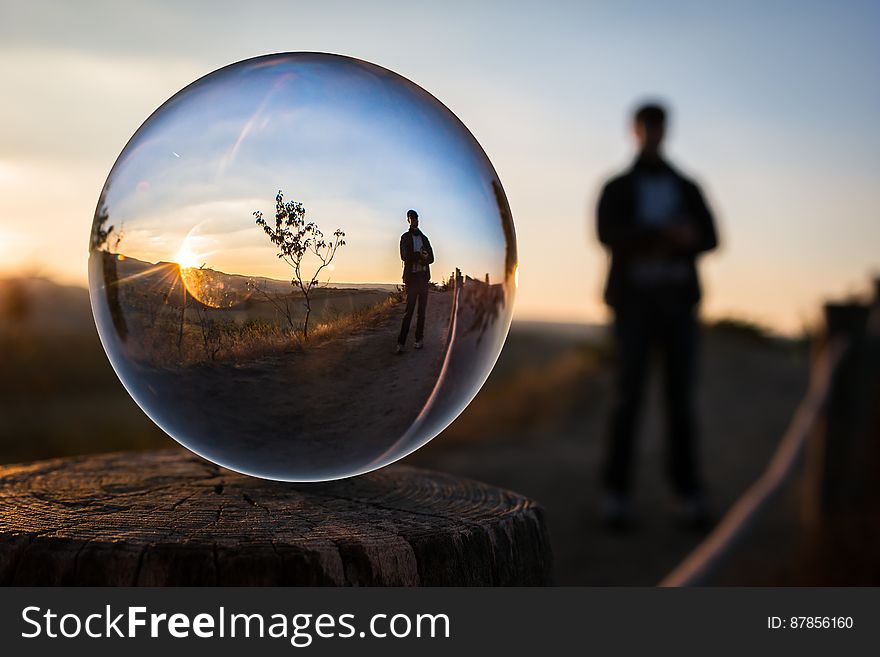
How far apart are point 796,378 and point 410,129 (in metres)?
11.3

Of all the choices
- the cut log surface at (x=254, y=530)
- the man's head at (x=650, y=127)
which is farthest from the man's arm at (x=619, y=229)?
the cut log surface at (x=254, y=530)

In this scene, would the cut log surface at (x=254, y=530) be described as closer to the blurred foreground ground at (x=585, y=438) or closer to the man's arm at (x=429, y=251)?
the man's arm at (x=429, y=251)

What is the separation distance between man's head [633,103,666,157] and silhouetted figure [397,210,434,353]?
458 cm

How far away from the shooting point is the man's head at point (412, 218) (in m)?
1.87

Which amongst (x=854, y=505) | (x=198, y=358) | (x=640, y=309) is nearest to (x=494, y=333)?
(x=198, y=358)

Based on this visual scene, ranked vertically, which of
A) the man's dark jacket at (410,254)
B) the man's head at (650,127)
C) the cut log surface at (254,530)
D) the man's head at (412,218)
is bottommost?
the cut log surface at (254,530)

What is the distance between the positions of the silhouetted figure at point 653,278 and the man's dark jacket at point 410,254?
13.8 feet

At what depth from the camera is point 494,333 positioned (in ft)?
7.16

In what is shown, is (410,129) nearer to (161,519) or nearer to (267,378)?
(267,378)

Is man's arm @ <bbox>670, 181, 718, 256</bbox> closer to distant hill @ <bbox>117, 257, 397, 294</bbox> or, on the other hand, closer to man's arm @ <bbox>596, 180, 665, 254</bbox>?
man's arm @ <bbox>596, 180, 665, 254</bbox>

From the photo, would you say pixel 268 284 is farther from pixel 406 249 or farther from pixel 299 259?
pixel 406 249

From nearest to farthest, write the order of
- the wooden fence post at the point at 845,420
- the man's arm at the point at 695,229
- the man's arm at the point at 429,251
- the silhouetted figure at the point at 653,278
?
1. the man's arm at the point at 429,251
2. the wooden fence post at the point at 845,420
3. the man's arm at the point at 695,229
4. the silhouetted figure at the point at 653,278

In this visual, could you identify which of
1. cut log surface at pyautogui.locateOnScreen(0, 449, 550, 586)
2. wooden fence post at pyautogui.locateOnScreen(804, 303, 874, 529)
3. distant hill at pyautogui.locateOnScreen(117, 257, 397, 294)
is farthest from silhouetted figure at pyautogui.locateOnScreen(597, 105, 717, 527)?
distant hill at pyautogui.locateOnScreen(117, 257, 397, 294)

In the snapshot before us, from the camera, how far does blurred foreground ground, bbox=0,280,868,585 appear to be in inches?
242
